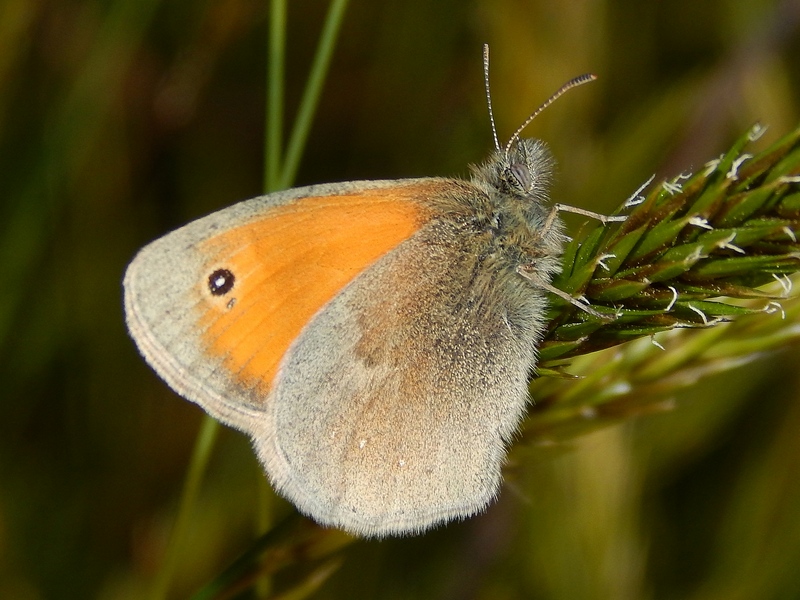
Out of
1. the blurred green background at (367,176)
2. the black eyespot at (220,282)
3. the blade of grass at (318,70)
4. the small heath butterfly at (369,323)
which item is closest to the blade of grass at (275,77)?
the blade of grass at (318,70)

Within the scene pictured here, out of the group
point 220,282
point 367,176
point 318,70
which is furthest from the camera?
point 367,176

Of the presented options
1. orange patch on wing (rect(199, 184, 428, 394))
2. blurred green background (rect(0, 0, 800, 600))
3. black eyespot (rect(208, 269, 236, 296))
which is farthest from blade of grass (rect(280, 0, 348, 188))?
blurred green background (rect(0, 0, 800, 600))

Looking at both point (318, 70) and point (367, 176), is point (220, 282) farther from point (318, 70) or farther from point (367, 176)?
point (367, 176)

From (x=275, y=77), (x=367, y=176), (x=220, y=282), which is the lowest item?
(x=367, y=176)

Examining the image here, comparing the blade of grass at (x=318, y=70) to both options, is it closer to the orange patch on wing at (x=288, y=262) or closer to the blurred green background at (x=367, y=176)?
the orange patch on wing at (x=288, y=262)

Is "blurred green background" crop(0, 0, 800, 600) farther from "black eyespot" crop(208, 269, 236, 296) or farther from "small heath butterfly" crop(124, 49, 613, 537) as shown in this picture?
"black eyespot" crop(208, 269, 236, 296)

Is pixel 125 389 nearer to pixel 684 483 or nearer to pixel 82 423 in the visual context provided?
pixel 82 423

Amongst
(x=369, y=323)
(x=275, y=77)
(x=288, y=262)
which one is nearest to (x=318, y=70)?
(x=275, y=77)
